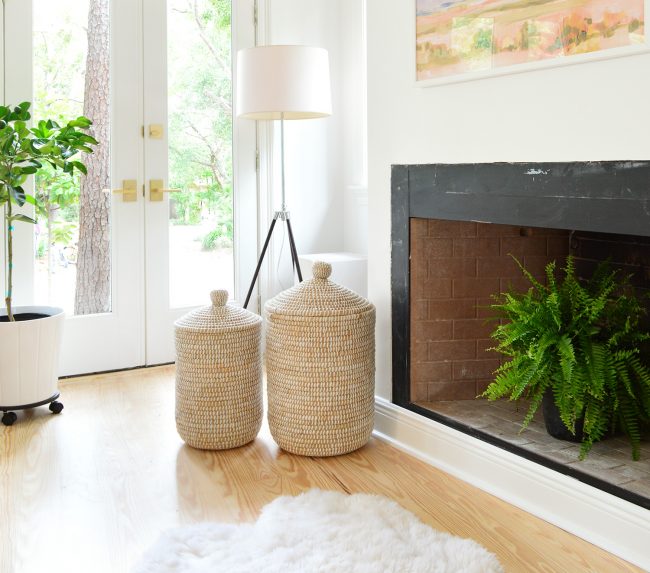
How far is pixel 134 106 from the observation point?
12.7 ft

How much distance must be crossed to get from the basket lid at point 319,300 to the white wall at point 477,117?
21 centimetres

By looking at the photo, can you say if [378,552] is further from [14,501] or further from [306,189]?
[306,189]

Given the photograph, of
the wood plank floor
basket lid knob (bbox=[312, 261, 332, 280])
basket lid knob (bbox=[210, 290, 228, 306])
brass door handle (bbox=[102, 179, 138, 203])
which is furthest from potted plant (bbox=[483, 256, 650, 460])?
brass door handle (bbox=[102, 179, 138, 203])

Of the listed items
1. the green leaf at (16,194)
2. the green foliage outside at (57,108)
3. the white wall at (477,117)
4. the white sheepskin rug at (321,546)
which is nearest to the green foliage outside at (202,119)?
the green foliage outside at (57,108)

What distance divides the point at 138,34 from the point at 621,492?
10.0ft

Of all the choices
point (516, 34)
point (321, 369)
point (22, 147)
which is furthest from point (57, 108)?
point (516, 34)

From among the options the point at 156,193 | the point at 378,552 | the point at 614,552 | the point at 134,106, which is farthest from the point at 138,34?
the point at 614,552

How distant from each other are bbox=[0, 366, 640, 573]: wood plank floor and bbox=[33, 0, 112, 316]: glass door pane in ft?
2.66

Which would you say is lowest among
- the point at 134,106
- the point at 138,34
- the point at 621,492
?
the point at 621,492

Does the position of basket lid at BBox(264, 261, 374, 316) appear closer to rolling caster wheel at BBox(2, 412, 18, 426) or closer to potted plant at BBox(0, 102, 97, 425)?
potted plant at BBox(0, 102, 97, 425)

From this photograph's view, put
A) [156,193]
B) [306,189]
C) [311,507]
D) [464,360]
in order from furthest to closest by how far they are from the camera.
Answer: [306,189] < [156,193] < [464,360] < [311,507]

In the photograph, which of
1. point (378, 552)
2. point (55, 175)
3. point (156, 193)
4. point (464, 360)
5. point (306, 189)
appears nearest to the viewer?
point (378, 552)

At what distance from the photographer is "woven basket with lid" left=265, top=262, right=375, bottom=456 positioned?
8.68 ft

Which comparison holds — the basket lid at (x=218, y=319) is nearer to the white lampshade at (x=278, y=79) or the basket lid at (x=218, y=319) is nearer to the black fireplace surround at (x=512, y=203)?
the black fireplace surround at (x=512, y=203)
